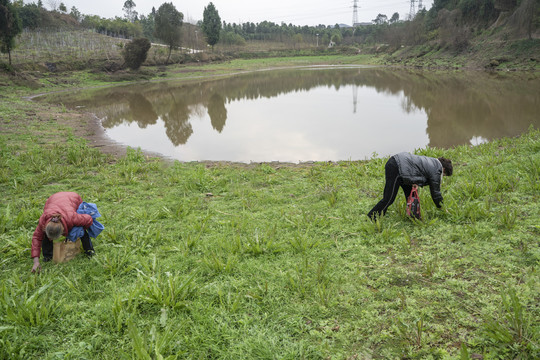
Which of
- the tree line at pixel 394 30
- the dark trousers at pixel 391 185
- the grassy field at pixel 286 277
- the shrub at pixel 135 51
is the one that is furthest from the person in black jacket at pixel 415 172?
the shrub at pixel 135 51

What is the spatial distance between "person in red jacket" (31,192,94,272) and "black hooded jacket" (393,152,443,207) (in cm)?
450

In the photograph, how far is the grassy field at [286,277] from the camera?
305 cm

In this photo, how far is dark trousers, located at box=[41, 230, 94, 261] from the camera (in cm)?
456

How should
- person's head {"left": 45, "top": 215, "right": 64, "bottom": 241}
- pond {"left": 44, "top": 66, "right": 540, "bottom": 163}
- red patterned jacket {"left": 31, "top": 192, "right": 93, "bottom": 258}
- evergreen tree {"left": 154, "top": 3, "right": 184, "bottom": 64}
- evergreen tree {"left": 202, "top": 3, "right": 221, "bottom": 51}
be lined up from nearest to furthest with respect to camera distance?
person's head {"left": 45, "top": 215, "right": 64, "bottom": 241} → red patterned jacket {"left": 31, "top": 192, "right": 93, "bottom": 258} → pond {"left": 44, "top": 66, "right": 540, "bottom": 163} → evergreen tree {"left": 154, "top": 3, "right": 184, "bottom": 64} → evergreen tree {"left": 202, "top": 3, "right": 221, "bottom": 51}

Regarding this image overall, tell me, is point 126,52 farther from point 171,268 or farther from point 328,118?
point 171,268

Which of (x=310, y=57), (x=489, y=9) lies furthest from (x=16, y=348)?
(x=310, y=57)

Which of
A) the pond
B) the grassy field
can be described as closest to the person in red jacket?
the grassy field

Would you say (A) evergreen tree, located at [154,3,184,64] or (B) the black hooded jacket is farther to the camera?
(A) evergreen tree, located at [154,3,184,64]

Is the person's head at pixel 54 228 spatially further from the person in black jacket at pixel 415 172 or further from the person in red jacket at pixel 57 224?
the person in black jacket at pixel 415 172

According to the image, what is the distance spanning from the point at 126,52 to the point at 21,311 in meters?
42.6

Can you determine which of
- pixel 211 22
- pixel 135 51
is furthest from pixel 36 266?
pixel 211 22

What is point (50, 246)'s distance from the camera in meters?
4.60

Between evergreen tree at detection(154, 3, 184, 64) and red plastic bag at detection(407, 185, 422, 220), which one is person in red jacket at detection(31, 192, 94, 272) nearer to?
red plastic bag at detection(407, 185, 422, 220)

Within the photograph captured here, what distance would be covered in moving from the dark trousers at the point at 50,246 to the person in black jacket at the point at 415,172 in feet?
13.9
